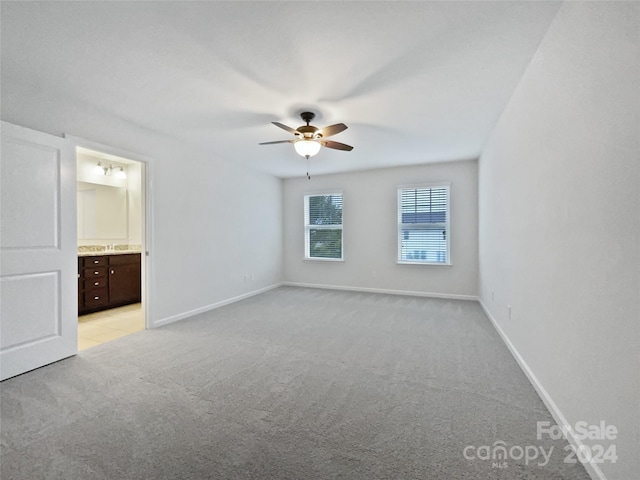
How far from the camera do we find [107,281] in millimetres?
4656

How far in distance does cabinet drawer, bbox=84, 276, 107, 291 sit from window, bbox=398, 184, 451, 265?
200 inches

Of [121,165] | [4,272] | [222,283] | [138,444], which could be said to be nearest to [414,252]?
[222,283]

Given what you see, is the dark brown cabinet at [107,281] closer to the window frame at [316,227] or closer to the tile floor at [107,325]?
the tile floor at [107,325]

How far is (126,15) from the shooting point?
1759 mm

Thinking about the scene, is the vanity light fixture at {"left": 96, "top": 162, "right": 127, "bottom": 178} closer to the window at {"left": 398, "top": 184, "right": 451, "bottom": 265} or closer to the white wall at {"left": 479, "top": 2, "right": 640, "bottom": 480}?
the window at {"left": 398, "top": 184, "right": 451, "bottom": 265}

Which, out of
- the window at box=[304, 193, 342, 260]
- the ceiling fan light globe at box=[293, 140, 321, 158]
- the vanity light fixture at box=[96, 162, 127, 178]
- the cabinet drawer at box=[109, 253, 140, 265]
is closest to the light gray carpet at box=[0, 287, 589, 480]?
the cabinet drawer at box=[109, 253, 140, 265]

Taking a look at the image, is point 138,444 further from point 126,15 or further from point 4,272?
point 126,15

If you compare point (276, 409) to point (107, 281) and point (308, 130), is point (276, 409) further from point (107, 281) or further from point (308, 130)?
point (107, 281)

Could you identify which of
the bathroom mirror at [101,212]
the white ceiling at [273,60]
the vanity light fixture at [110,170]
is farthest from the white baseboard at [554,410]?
the vanity light fixture at [110,170]

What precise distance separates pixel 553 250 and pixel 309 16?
212cm

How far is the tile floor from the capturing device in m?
3.36

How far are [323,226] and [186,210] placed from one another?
297 cm

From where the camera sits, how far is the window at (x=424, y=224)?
5.35 m

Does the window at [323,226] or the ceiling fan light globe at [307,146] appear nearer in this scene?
the ceiling fan light globe at [307,146]
